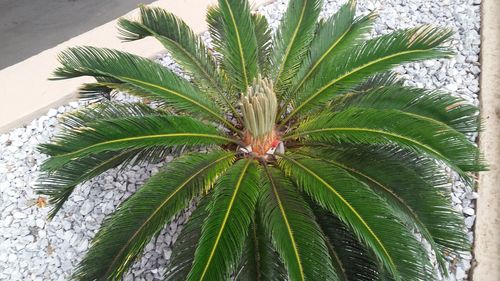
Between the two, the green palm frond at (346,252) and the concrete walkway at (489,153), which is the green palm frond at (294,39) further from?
the concrete walkway at (489,153)

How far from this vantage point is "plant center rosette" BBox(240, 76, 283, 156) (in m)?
2.62

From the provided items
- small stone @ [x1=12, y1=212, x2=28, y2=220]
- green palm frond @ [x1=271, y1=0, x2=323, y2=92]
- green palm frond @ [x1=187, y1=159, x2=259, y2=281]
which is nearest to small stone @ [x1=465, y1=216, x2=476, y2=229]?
green palm frond @ [x1=271, y1=0, x2=323, y2=92]

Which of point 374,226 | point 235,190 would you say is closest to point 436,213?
point 374,226

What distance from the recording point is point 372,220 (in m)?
2.18

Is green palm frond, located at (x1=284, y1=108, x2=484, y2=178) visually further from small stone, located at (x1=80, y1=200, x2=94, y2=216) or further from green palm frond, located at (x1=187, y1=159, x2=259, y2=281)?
small stone, located at (x1=80, y1=200, x2=94, y2=216)

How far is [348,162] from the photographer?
2.56 meters

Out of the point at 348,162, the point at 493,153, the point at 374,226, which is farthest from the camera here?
the point at 493,153

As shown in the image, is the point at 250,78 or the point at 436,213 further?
the point at 250,78

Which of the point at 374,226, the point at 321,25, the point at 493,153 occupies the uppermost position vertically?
the point at 321,25

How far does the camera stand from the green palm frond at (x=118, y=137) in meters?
2.22

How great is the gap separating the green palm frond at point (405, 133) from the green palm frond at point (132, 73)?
81 cm

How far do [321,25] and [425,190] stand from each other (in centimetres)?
126

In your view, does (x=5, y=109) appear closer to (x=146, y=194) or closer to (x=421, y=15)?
(x=146, y=194)

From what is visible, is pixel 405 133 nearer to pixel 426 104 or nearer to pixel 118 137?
pixel 426 104
